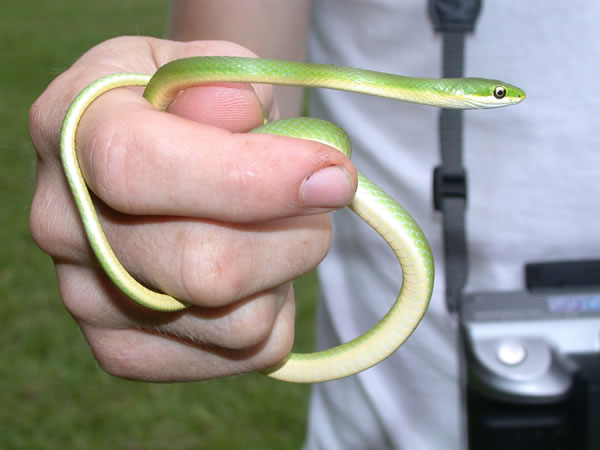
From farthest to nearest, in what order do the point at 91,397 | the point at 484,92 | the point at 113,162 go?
1. the point at 91,397
2. the point at 484,92
3. the point at 113,162

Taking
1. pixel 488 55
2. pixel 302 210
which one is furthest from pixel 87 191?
pixel 488 55

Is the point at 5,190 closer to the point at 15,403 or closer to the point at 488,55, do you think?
the point at 15,403

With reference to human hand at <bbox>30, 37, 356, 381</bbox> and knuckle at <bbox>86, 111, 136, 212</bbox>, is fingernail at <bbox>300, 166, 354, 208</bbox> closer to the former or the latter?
human hand at <bbox>30, 37, 356, 381</bbox>

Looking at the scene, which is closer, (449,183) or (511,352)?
(511,352)

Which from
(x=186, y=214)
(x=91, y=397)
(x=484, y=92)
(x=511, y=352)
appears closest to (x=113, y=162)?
(x=186, y=214)

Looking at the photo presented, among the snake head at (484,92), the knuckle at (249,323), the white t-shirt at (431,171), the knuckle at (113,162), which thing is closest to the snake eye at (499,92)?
the snake head at (484,92)

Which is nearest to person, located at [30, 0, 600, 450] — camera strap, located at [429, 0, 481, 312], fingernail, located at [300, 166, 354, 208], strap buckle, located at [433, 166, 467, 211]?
fingernail, located at [300, 166, 354, 208]

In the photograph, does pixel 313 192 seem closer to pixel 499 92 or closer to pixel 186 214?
pixel 186 214
